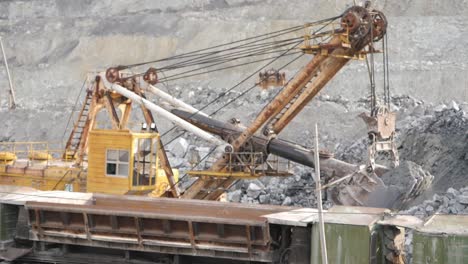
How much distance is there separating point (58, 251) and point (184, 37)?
105ft

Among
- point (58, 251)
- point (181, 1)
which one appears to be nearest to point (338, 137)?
point (58, 251)

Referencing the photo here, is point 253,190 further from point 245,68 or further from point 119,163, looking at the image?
point 245,68

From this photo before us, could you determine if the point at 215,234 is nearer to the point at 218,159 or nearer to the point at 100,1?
the point at 218,159

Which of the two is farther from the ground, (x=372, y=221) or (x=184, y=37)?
(x=184, y=37)

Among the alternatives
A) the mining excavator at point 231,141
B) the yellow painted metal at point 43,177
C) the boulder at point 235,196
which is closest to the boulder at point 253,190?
the boulder at point 235,196

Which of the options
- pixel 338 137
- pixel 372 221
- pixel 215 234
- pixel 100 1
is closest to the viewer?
pixel 372 221

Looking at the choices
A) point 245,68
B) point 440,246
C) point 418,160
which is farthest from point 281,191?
point 245,68

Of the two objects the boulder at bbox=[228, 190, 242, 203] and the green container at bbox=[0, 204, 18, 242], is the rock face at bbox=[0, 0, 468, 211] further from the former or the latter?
the green container at bbox=[0, 204, 18, 242]

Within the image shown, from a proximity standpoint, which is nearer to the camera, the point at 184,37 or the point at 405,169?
the point at 405,169

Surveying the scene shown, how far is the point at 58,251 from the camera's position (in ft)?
40.0

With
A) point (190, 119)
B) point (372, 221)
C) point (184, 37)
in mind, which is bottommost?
point (372, 221)

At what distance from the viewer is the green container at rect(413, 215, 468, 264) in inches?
368

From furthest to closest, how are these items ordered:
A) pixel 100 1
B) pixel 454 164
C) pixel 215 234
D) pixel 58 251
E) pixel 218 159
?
pixel 100 1 → pixel 454 164 → pixel 218 159 → pixel 58 251 → pixel 215 234

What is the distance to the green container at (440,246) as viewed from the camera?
30.7ft
